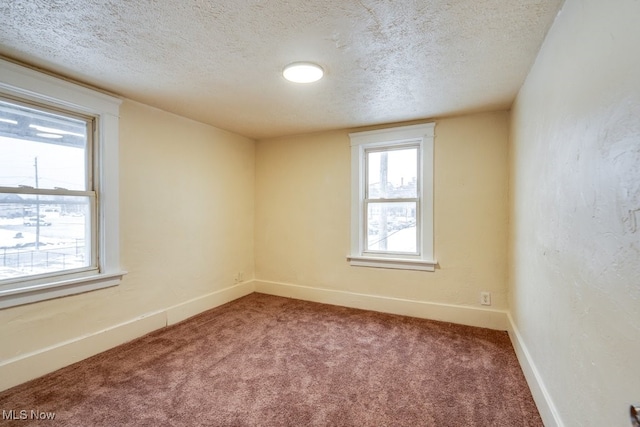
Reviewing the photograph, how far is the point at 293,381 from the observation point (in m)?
2.00

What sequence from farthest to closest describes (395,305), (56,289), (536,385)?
(395,305)
(56,289)
(536,385)

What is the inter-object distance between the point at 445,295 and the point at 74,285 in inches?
134

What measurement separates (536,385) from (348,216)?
2.29 meters

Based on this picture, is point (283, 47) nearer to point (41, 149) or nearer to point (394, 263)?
point (41, 149)

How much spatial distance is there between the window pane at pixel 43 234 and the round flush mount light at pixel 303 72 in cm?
198

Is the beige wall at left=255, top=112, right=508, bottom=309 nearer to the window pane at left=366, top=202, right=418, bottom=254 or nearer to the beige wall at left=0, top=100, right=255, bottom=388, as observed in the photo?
the window pane at left=366, top=202, right=418, bottom=254

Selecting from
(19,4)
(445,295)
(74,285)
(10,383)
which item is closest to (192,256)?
(74,285)

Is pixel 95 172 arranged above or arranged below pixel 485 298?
above

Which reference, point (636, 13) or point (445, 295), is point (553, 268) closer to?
point (636, 13)

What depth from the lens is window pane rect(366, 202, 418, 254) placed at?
3334 mm

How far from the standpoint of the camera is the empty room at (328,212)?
49.1 inches

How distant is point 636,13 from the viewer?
0.85 meters

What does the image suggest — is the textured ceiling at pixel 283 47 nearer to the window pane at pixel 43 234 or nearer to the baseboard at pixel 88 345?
the window pane at pixel 43 234

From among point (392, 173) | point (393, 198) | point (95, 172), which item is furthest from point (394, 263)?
point (95, 172)
